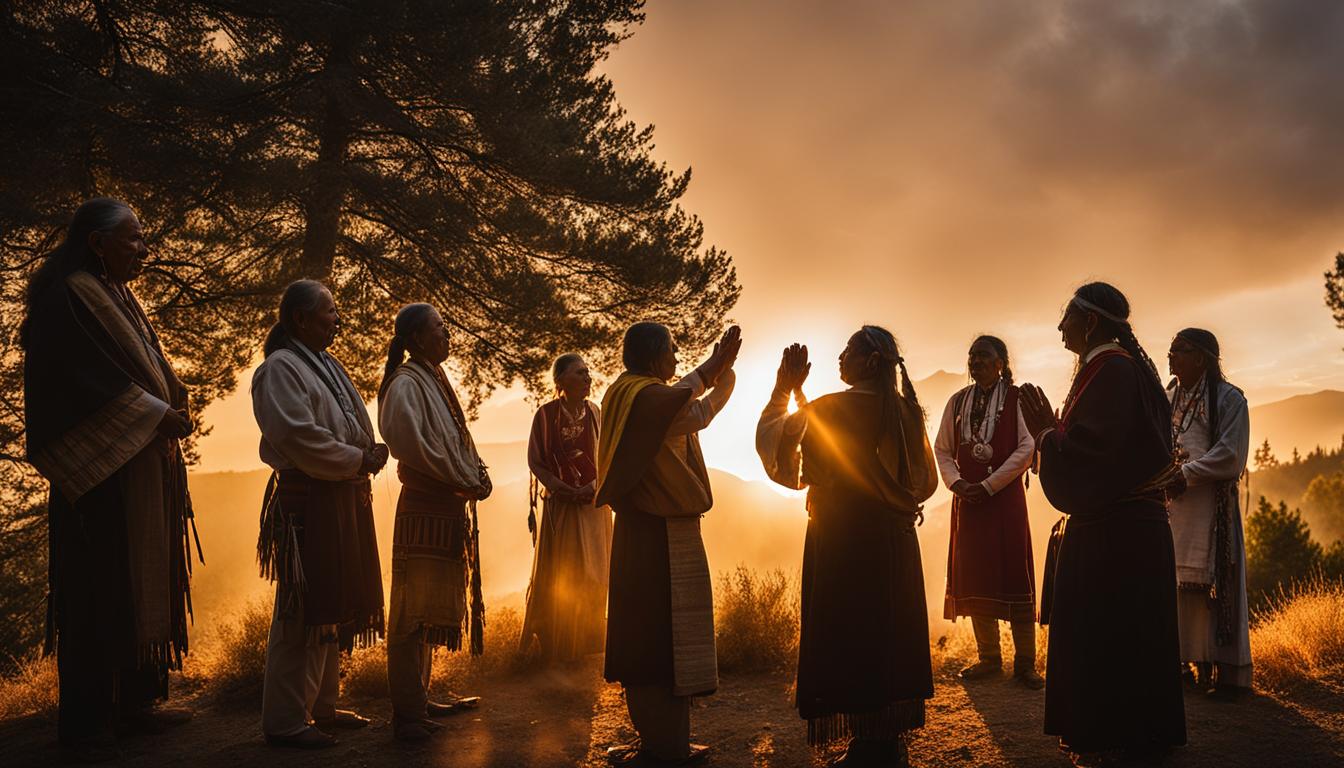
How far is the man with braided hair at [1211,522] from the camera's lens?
5355mm

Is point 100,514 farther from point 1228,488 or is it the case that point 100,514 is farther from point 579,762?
point 1228,488

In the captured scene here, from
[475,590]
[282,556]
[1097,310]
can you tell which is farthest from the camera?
[475,590]

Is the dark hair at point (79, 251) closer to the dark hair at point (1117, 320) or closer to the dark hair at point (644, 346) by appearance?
the dark hair at point (644, 346)

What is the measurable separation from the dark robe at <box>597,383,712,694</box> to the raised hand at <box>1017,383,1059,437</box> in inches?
66.7

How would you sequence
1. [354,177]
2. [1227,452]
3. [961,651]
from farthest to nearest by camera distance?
[354,177]
[961,651]
[1227,452]

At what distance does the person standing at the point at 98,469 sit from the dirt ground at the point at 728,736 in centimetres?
61

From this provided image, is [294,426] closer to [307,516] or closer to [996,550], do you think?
[307,516]

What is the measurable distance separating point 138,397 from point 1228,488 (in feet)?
21.6

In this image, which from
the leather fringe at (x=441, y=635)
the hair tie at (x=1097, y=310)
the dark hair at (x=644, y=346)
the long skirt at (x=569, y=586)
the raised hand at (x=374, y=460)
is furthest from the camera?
the long skirt at (x=569, y=586)

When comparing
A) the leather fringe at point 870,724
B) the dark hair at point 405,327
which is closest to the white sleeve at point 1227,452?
the leather fringe at point 870,724

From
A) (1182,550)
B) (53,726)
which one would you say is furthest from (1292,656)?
(53,726)

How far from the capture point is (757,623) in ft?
23.4

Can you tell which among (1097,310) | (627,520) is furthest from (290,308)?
(1097,310)

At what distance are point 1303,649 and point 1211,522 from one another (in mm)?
1257
